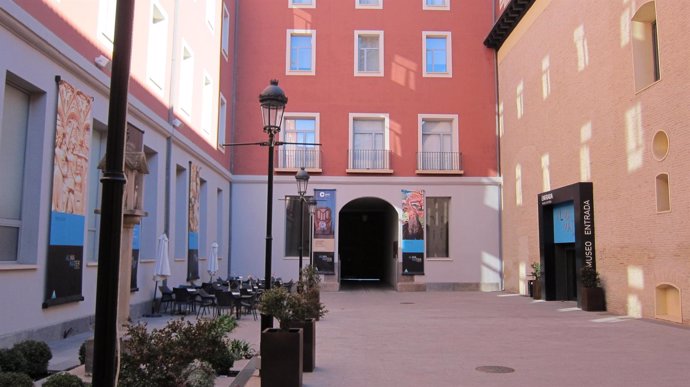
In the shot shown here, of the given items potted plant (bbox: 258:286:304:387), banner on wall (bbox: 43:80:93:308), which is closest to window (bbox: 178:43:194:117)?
banner on wall (bbox: 43:80:93:308)

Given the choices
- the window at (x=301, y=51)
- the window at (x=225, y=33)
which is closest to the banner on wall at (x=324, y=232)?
the window at (x=301, y=51)

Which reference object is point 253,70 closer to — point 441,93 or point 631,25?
point 441,93

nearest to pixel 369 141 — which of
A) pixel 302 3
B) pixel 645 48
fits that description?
pixel 302 3

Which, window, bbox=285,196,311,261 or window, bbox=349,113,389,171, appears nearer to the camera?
window, bbox=285,196,311,261

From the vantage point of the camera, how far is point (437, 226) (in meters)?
26.9

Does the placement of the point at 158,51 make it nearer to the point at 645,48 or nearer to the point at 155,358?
the point at 645,48

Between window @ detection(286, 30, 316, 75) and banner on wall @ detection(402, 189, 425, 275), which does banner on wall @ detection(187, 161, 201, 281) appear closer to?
window @ detection(286, 30, 316, 75)

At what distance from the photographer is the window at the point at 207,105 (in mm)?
22438

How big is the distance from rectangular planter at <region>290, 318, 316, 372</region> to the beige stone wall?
9.26 metres

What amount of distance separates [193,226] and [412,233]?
10.2 m

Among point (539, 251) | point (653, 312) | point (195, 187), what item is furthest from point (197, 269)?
point (653, 312)

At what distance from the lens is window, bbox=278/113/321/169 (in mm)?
26656

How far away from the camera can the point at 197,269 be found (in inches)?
806

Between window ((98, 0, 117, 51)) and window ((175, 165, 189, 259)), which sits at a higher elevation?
window ((98, 0, 117, 51))
